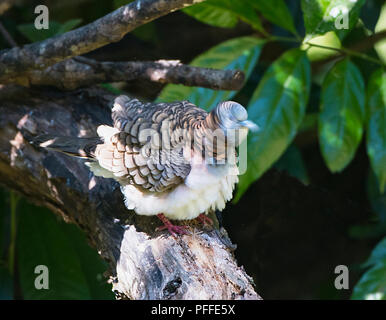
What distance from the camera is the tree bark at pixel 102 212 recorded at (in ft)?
5.05

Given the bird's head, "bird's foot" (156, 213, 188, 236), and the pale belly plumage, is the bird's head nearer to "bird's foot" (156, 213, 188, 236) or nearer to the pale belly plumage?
the pale belly plumage

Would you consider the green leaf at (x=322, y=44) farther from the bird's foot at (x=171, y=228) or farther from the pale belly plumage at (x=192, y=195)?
the bird's foot at (x=171, y=228)

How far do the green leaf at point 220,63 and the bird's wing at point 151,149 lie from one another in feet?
1.40

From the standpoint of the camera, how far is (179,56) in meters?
3.48

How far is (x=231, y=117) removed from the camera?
1.63 metres

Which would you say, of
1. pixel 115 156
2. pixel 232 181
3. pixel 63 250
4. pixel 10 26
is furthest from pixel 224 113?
pixel 10 26

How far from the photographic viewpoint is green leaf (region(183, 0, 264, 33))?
2.35 meters

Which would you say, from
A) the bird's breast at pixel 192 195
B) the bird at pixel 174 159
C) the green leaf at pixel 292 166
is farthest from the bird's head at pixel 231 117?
the green leaf at pixel 292 166

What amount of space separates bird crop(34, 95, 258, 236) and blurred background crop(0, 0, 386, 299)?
29 centimetres

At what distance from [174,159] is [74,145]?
408 mm

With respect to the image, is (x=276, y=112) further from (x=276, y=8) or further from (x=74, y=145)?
(x=74, y=145)

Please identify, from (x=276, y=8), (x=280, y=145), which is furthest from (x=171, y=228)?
(x=276, y=8)

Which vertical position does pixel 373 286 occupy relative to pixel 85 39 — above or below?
below

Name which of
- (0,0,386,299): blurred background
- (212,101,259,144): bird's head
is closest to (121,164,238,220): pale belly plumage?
(212,101,259,144): bird's head
